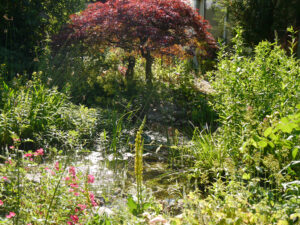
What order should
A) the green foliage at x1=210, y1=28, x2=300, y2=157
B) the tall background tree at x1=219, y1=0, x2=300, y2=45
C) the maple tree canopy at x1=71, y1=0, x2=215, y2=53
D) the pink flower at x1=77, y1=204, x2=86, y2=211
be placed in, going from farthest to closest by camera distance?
the tall background tree at x1=219, y1=0, x2=300, y2=45, the maple tree canopy at x1=71, y1=0, x2=215, y2=53, the green foliage at x1=210, y1=28, x2=300, y2=157, the pink flower at x1=77, y1=204, x2=86, y2=211

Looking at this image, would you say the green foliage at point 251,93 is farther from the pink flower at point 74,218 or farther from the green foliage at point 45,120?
the green foliage at point 45,120

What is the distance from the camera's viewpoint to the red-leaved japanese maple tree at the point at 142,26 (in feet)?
18.9

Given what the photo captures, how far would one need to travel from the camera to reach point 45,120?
13.6 feet

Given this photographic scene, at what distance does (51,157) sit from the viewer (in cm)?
369

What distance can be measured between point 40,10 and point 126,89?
2.67 m

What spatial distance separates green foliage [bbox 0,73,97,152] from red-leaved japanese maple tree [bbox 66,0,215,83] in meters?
1.94

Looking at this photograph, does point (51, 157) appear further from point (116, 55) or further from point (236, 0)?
point (236, 0)

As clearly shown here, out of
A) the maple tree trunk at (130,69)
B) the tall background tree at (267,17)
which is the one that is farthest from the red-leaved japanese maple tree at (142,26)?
the tall background tree at (267,17)

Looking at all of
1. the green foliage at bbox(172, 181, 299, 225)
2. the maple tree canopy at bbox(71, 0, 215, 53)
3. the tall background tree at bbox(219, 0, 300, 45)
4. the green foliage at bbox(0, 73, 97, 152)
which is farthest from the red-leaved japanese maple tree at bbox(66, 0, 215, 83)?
the green foliage at bbox(172, 181, 299, 225)

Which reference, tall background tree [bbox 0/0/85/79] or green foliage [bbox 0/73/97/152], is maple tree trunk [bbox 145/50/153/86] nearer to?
tall background tree [bbox 0/0/85/79]

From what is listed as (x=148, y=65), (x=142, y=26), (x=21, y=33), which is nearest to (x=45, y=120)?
(x=142, y=26)

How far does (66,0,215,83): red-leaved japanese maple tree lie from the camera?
18.9 feet

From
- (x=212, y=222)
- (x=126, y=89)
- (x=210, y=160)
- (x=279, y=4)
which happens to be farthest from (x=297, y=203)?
(x=279, y=4)

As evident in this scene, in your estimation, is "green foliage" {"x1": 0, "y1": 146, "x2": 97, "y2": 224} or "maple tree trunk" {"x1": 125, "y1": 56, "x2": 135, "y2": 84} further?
"maple tree trunk" {"x1": 125, "y1": 56, "x2": 135, "y2": 84}
